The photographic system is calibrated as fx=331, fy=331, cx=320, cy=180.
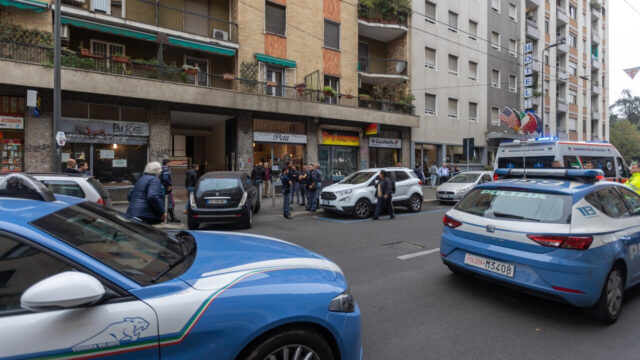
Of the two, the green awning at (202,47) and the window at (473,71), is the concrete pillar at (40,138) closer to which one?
the green awning at (202,47)

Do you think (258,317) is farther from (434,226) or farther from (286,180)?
(286,180)

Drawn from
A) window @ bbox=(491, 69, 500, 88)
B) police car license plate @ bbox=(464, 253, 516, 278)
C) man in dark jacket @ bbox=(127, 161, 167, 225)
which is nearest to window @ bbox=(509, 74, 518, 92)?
window @ bbox=(491, 69, 500, 88)

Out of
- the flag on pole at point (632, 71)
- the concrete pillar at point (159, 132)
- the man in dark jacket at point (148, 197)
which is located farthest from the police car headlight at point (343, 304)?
the flag on pole at point (632, 71)

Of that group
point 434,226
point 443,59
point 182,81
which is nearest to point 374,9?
point 443,59

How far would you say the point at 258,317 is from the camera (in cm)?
184

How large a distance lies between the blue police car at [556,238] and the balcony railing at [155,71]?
13100 mm

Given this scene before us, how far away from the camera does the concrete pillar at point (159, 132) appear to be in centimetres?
1384

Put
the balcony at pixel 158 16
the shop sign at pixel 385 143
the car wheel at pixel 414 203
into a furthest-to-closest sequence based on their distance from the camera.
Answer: the shop sign at pixel 385 143
the balcony at pixel 158 16
the car wheel at pixel 414 203

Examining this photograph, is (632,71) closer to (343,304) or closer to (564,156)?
(564,156)

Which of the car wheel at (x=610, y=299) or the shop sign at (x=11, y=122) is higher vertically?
the shop sign at (x=11, y=122)

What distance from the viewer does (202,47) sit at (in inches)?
578

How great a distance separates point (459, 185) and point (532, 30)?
79.2ft

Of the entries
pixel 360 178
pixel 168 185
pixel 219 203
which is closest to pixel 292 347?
Result: pixel 219 203

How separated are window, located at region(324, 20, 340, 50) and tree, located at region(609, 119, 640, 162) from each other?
6000cm
